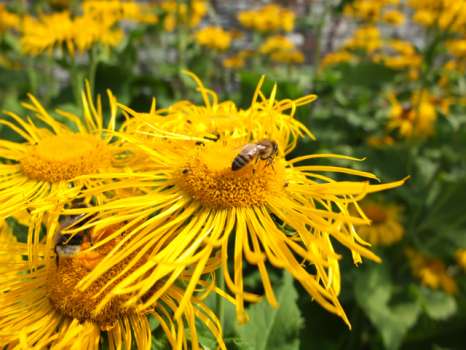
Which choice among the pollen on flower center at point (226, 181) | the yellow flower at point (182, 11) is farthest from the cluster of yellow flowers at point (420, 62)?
the pollen on flower center at point (226, 181)

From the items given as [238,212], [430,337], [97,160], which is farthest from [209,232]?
[430,337]

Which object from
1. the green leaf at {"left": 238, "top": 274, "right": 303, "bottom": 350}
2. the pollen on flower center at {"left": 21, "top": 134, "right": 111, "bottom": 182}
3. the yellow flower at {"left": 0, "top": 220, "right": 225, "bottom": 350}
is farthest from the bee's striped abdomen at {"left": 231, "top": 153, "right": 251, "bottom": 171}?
the green leaf at {"left": 238, "top": 274, "right": 303, "bottom": 350}

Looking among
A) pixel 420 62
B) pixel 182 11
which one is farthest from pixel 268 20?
pixel 420 62

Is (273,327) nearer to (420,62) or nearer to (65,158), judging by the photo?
(65,158)

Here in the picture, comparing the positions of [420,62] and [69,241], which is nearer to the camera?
[69,241]

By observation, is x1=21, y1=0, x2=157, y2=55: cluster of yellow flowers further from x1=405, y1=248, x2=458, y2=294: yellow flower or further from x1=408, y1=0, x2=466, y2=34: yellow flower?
x1=405, y1=248, x2=458, y2=294: yellow flower
